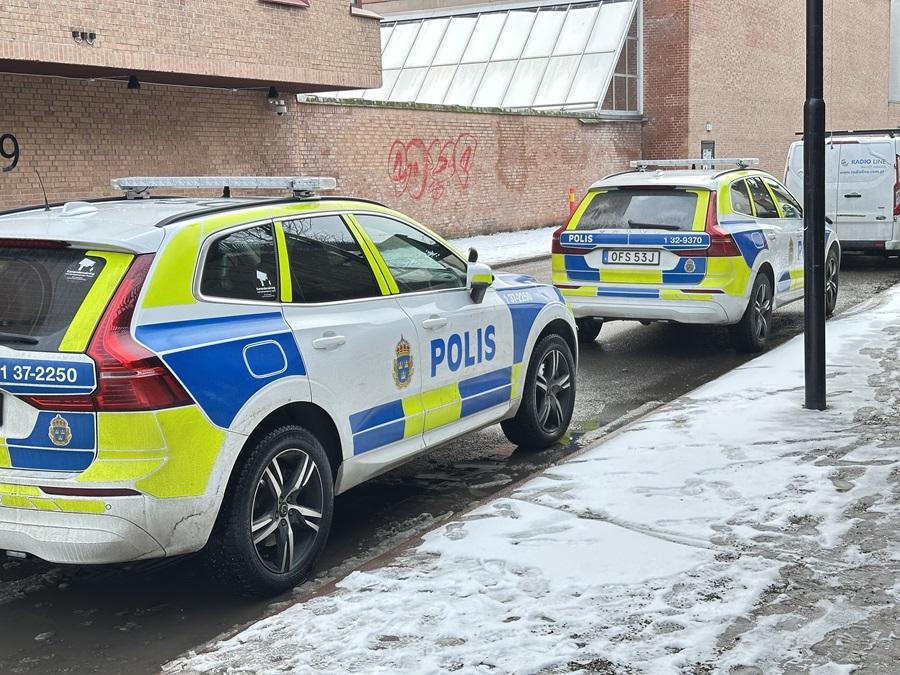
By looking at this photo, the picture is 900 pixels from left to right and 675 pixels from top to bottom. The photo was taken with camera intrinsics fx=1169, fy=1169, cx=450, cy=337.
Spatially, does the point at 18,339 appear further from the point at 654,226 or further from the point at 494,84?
the point at 494,84

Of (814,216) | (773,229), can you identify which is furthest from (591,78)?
(814,216)

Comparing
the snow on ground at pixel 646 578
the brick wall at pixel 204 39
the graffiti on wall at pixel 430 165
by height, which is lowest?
the snow on ground at pixel 646 578

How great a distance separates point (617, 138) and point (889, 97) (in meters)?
27.2

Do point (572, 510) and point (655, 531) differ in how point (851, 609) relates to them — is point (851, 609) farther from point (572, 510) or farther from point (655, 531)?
point (572, 510)

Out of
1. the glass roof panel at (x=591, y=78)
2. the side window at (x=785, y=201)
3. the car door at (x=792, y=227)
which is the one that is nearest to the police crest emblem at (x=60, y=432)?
the car door at (x=792, y=227)

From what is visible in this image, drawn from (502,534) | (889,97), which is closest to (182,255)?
(502,534)

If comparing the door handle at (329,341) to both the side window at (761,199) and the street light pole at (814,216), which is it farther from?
the side window at (761,199)

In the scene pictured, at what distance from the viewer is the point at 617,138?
1296 inches

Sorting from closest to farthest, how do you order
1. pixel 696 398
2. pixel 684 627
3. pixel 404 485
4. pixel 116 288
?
pixel 684 627 < pixel 116 288 < pixel 404 485 < pixel 696 398

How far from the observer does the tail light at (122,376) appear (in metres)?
4.29

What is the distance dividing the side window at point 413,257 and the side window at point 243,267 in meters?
0.77

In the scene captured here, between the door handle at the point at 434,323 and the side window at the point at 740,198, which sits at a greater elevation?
the side window at the point at 740,198

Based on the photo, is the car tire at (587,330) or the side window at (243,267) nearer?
the side window at (243,267)

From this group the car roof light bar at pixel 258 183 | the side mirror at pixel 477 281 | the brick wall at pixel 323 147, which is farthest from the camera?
the brick wall at pixel 323 147
